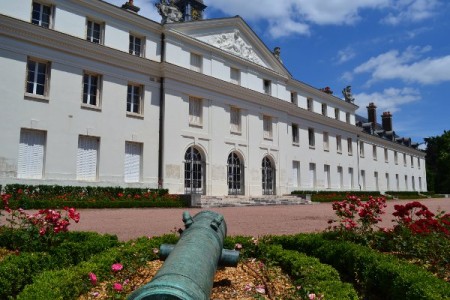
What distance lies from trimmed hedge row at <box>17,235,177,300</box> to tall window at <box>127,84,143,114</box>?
575 inches

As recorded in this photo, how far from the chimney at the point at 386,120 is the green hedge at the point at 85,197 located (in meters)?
41.1

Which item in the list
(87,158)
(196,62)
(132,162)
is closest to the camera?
(87,158)

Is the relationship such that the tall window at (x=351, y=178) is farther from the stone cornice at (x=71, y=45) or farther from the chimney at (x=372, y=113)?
the stone cornice at (x=71, y=45)

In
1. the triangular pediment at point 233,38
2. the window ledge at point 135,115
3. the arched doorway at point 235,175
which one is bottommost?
the arched doorway at point 235,175

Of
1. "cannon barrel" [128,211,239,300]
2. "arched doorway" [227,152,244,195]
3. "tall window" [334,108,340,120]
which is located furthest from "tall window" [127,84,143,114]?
"tall window" [334,108,340,120]

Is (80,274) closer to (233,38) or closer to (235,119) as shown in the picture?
(235,119)

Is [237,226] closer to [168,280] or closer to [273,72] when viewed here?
[168,280]

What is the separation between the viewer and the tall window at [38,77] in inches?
645

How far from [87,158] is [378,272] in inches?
620

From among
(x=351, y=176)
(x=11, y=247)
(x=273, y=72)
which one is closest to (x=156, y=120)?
(x=273, y=72)

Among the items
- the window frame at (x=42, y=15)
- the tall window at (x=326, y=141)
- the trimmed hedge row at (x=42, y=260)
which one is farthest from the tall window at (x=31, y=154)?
the tall window at (x=326, y=141)

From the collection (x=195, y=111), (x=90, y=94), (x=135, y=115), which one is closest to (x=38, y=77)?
(x=90, y=94)

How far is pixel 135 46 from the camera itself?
2047 centimetres

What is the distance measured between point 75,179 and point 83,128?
8.00 feet
